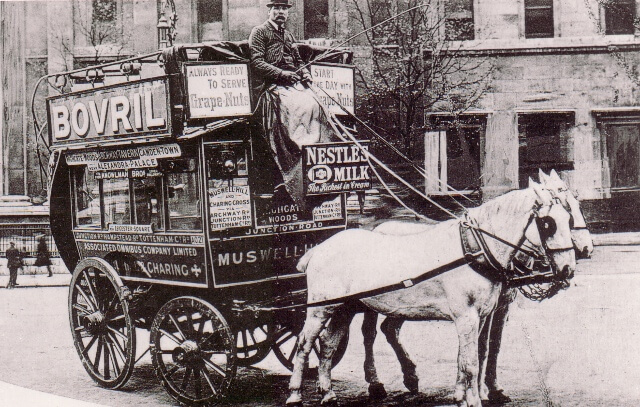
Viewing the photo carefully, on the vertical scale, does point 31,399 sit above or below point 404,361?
below

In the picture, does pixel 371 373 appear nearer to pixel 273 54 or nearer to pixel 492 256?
pixel 492 256

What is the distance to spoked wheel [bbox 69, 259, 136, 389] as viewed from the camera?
558cm

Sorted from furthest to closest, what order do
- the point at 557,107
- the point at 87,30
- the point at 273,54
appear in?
1. the point at 557,107
2. the point at 87,30
3. the point at 273,54

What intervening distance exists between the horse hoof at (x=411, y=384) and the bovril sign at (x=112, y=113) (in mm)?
2723

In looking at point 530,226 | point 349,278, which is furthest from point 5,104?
point 530,226

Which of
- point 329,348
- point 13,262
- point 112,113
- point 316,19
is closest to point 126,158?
point 112,113

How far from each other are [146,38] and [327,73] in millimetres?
8440

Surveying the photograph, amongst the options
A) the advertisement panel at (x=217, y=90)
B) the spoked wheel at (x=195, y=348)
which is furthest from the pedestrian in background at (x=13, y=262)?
the advertisement panel at (x=217, y=90)

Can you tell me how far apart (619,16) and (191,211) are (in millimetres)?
6966

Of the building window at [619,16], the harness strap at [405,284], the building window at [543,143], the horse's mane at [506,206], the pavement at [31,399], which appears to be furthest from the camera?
the building window at [543,143]

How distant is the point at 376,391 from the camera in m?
5.33

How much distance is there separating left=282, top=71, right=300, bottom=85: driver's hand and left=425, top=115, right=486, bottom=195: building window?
708 centimetres

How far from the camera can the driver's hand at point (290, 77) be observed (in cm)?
498

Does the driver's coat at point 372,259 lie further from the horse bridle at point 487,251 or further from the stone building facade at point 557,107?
the stone building facade at point 557,107
